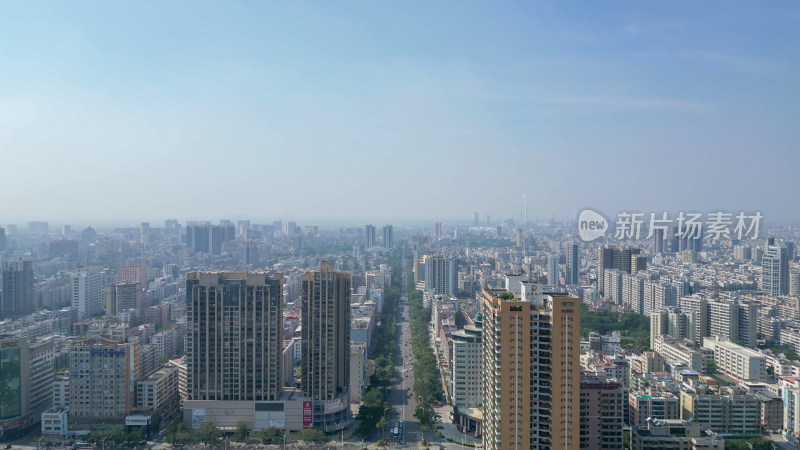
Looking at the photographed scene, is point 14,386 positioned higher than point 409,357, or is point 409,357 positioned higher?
point 14,386

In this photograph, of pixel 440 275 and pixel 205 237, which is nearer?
pixel 440 275

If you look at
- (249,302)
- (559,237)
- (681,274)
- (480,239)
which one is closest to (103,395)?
(249,302)

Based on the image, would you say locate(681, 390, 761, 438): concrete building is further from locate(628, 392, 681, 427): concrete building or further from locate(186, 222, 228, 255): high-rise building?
locate(186, 222, 228, 255): high-rise building

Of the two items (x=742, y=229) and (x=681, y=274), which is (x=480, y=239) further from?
(x=742, y=229)

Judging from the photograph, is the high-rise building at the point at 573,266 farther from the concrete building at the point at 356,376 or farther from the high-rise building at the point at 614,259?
the concrete building at the point at 356,376

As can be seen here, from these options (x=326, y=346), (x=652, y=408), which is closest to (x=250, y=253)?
(x=326, y=346)

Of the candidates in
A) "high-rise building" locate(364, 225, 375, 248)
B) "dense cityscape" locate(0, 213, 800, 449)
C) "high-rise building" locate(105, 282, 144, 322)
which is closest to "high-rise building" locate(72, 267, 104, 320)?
"dense cityscape" locate(0, 213, 800, 449)

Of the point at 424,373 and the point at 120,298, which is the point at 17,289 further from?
the point at 424,373
